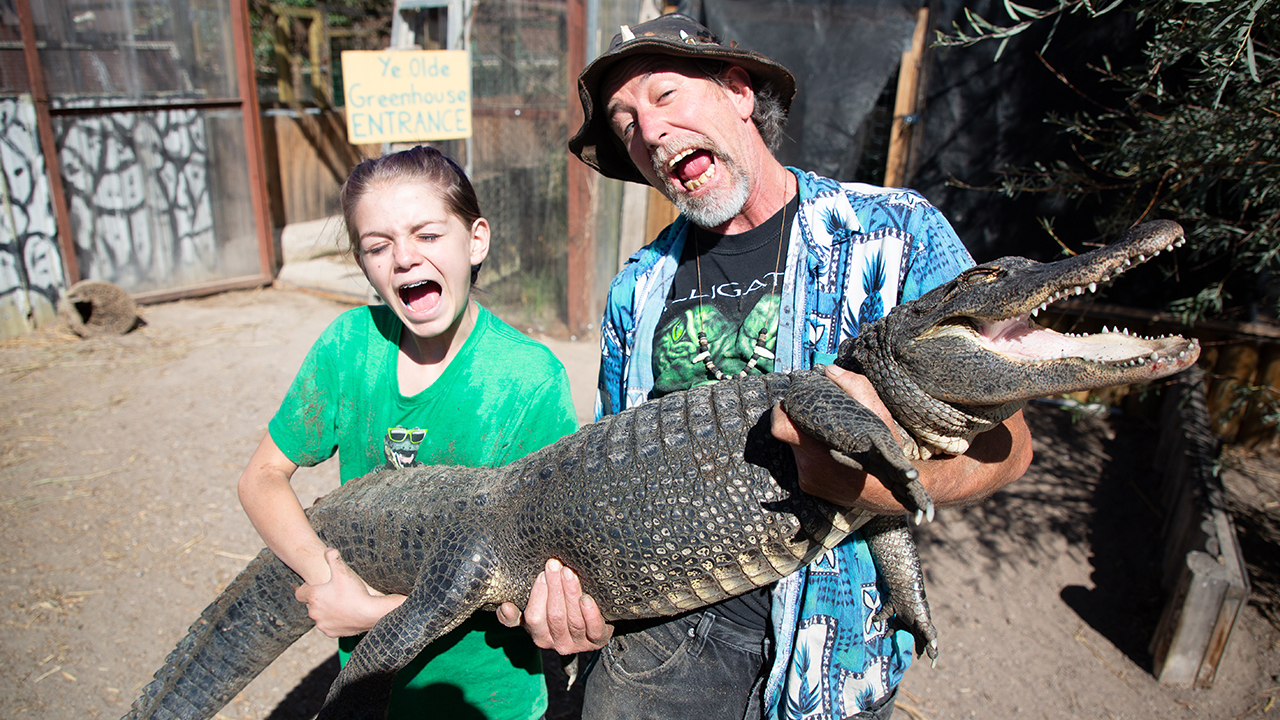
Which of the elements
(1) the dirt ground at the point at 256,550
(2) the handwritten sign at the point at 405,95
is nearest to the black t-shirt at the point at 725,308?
(1) the dirt ground at the point at 256,550

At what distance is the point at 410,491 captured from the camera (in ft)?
6.14

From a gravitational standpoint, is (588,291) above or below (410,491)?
below

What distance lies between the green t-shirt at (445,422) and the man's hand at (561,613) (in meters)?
0.29

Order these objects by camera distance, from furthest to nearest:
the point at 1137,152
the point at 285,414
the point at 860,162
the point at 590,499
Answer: the point at 860,162 → the point at 1137,152 → the point at 285,414 → the point at 590,499

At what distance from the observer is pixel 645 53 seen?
1.84 m

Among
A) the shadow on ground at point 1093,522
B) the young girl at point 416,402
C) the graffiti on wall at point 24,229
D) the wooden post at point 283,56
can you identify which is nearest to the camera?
the young girl at point 416,402

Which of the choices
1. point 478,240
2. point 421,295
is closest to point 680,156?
point 478,240

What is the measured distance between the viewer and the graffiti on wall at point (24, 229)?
6.27m

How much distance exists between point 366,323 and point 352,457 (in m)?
0.38

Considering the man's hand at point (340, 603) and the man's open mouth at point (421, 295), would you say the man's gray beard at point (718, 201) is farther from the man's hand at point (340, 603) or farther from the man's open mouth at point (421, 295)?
the man's hand at point (340, 603)

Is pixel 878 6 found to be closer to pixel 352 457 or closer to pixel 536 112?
pixel 536 112

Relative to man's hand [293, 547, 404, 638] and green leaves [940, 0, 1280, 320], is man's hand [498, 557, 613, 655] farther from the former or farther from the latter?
green leaves [940, 0, 1280, 320]

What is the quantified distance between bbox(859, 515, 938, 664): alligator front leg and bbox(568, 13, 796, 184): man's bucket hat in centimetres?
121

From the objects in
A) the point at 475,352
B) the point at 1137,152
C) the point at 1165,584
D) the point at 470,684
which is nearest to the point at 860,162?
the point at 1137,152
